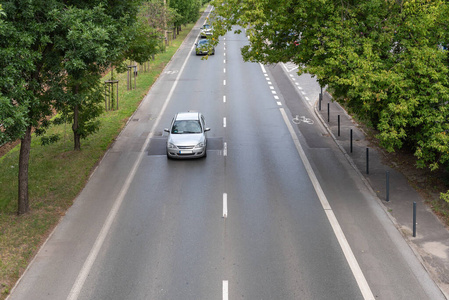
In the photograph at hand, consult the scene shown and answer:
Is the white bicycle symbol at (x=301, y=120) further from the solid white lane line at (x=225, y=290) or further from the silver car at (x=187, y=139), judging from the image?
the solid white lane line at (x=225, y=290)

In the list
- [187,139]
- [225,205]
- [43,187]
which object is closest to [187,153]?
[187,139]

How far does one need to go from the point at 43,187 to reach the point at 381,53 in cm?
1202

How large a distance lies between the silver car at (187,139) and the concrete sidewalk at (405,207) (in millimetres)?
6178

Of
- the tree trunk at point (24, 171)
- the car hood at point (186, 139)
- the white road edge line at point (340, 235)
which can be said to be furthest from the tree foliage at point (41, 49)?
the white road edge line at point (340, 235)

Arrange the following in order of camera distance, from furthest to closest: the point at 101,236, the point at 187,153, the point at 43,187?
the point at 187,153
the point at 43,187
the point at 101,236

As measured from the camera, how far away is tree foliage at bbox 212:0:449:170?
13.5 meters

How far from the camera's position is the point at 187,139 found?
19.8m

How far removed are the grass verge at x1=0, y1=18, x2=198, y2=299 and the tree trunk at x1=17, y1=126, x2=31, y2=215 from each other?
0.28 m

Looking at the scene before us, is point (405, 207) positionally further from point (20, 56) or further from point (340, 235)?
point (20, 56)

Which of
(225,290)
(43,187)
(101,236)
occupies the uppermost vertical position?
(43,187)

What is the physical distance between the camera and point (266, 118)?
2659cm

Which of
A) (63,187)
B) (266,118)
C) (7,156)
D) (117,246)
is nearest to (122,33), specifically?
(63,187)

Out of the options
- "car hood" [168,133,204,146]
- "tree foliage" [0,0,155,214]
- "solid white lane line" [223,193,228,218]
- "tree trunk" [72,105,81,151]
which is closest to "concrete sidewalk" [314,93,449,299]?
"solid white lane line" [223,193,228,218]

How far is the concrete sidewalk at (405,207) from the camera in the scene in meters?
11.7
